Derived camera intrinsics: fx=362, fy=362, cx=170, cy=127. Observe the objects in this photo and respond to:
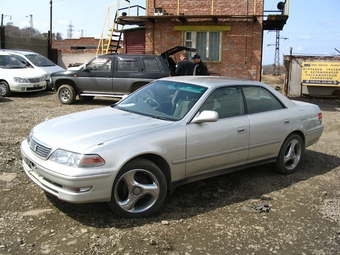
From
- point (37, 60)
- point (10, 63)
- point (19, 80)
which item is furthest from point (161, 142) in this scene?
point (37, 60)

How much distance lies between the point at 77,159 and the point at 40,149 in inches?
22.7

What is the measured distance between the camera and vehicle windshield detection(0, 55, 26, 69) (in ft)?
46.0

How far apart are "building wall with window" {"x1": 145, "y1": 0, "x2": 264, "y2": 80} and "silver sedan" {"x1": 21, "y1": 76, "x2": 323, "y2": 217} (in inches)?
379

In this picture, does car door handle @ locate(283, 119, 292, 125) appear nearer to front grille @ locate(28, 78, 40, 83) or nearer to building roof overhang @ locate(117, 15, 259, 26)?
building roof overhang @ locate(117, 15, 259, 26)

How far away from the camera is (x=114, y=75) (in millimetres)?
11359

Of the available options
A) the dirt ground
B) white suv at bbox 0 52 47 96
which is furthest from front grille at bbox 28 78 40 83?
the dirt ground

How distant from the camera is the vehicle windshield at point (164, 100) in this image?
4449mm

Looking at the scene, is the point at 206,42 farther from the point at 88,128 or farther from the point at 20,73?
the point at 88,128

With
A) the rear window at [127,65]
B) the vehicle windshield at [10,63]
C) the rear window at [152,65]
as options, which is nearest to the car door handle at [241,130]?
the rear window at [152,65]

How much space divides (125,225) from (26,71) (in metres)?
11.9

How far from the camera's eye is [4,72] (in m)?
13.5

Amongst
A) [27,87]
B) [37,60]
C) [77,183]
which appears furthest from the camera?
[37,60]

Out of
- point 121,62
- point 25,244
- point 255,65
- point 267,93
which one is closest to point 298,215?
point 267,93

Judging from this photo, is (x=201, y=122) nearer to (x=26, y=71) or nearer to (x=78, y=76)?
(x=78, y=76)
